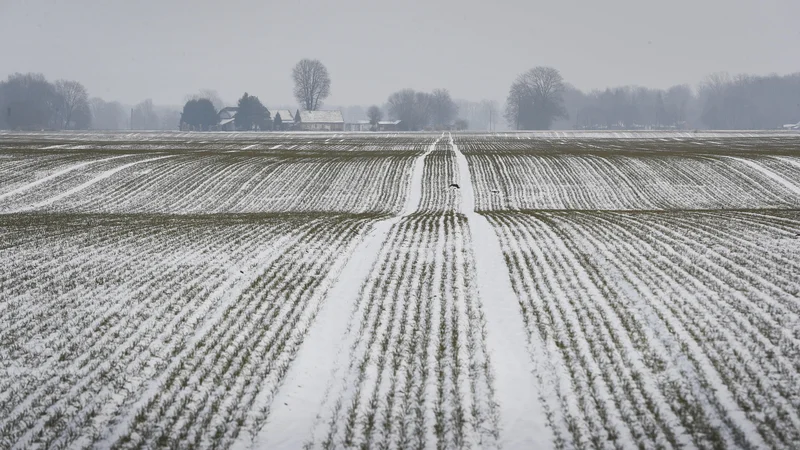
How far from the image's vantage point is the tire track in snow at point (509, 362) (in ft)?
26.7

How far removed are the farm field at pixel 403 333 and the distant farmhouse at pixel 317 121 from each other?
121251 millimetres

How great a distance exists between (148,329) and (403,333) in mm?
4976

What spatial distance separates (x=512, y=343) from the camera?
1105cm

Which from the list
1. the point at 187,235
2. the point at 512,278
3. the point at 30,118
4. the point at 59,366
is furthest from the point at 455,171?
the point at 30,118

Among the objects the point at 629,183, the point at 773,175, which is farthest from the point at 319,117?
the point at 773,175

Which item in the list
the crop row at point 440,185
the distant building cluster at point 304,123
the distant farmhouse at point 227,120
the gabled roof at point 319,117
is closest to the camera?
the crop row at point 440,185

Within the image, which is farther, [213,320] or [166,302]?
[166,302]

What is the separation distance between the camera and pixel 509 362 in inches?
405

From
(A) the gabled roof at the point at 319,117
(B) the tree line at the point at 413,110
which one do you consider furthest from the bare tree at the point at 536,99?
(A) the gabled roof at the point at 319,117

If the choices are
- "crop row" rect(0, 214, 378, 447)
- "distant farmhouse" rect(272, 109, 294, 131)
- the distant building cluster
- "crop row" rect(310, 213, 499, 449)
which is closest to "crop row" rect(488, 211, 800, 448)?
"crop row" rect(310, 213, 499, 449)

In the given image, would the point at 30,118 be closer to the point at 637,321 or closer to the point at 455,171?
the point at 455,171

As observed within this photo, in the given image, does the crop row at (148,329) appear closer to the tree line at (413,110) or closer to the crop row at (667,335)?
the crop row at (667,335)

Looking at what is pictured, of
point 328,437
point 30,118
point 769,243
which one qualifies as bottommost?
point 328,437

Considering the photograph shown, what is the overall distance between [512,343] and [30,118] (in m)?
162
